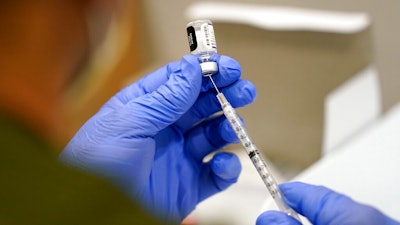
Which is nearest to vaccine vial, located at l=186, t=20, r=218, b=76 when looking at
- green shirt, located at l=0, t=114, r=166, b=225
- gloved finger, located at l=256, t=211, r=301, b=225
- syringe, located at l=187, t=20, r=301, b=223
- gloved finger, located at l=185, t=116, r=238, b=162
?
syringe, located at l=187, t=20, r=301, b=223

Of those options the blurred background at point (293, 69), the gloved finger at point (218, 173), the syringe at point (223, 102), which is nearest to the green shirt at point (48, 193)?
the syringe at point (223, 102)

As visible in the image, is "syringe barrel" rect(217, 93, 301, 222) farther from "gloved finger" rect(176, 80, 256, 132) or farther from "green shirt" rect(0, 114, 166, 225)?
"green shirt" rect(0, 114, 166, 225)

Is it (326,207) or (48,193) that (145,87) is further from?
(48,193)

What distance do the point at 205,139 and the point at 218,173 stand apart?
55mm

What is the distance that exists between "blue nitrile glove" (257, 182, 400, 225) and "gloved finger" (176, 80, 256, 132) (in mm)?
138

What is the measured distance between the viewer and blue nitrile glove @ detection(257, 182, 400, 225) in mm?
569

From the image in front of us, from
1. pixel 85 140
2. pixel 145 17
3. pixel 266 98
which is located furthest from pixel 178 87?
pixel 145 17

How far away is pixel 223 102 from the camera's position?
0.72m

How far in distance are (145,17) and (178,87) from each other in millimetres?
680

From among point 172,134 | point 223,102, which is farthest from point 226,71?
point 172,134

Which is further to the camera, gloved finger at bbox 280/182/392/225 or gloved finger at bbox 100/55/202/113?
gloved finger at bbox 100/55/202/113

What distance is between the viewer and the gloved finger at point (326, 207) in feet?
1.87

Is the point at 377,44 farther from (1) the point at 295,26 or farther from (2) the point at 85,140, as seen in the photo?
(2) the point at 85,140

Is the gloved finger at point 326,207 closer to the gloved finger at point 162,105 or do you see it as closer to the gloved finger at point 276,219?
the gloved finger at point 276,219
